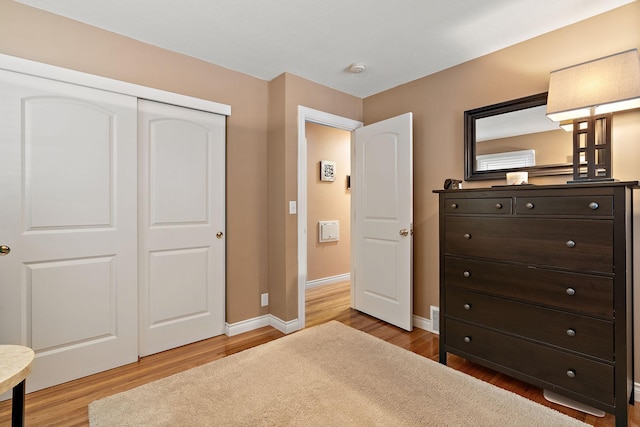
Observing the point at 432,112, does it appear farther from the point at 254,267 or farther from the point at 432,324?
the point at 254,267

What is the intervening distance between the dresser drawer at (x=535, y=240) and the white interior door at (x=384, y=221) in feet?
2.41

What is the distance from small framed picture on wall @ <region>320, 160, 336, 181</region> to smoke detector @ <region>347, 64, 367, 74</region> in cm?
180

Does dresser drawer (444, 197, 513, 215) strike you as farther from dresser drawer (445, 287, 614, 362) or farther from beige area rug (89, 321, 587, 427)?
beige area rug (89, 321, 587, 427)

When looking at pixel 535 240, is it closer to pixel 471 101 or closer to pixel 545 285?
pixel 545 285

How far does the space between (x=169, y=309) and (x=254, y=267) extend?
0.80m

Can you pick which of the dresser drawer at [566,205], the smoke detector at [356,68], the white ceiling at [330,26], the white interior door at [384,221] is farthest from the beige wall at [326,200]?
the dresser drawer at [566,205]

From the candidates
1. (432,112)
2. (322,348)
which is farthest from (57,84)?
(432,112)

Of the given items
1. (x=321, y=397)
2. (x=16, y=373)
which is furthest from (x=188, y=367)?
(x=16, y=373)

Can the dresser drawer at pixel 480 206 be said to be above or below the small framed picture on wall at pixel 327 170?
below

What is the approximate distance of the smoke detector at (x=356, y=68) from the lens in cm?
276

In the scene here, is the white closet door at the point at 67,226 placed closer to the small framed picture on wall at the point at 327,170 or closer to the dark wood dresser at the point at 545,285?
the dark wood dresser at the point at 545,285

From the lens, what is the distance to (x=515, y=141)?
2.39 meters

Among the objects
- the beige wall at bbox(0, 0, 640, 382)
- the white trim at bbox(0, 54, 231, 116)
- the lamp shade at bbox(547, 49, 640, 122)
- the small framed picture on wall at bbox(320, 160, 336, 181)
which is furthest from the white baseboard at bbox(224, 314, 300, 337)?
the lamp shade at bbox(547, 49, 640, 122)

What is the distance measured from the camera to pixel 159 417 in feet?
5.52
